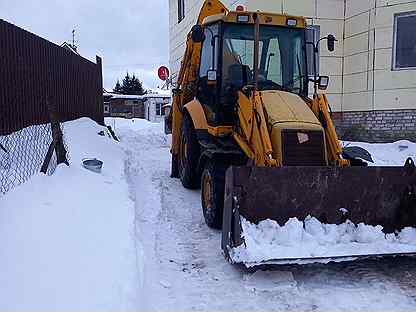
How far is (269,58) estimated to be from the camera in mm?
6242

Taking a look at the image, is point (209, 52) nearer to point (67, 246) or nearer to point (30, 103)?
point (67, 246)

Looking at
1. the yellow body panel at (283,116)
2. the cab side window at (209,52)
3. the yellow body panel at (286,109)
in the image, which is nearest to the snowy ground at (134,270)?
the yellow body panel at (283,116)

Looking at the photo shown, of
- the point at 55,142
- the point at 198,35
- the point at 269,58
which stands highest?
the point at 198,35

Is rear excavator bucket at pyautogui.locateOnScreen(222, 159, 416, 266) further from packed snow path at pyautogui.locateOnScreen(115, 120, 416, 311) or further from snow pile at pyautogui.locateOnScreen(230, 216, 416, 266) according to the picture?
packed snow path at pyautogui.locateOnScreen(115, 120, 416, 311)

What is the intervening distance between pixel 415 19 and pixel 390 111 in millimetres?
2140

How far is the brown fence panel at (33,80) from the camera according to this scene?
7.76m

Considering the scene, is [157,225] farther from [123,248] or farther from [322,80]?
[322,80]

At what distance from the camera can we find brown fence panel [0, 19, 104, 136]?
776 cm

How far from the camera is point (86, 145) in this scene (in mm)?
9141

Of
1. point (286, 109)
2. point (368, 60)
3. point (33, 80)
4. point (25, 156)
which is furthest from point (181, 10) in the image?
point (286, 109)

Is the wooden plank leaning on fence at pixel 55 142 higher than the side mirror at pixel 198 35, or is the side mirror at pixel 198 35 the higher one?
the side mirror at pixel 198 35

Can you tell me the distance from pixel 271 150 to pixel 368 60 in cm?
727

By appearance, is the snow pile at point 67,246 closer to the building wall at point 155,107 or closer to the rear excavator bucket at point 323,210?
the rear excavator bucket at point 323,210

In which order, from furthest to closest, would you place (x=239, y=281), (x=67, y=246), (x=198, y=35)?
Result: 1. (x=198, y=35)
2. (x=239, y=281)
3. (x=67, y=246)
